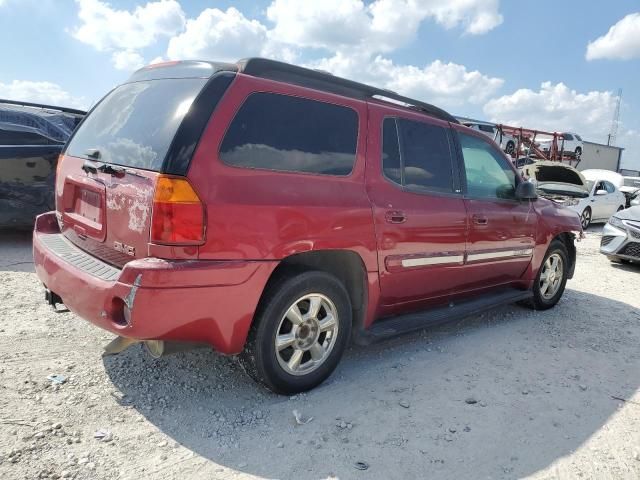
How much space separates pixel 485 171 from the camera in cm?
440

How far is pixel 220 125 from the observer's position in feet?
Answer: 8.54

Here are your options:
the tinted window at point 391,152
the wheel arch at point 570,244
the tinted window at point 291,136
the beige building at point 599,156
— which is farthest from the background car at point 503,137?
the tinted window at point 291,136

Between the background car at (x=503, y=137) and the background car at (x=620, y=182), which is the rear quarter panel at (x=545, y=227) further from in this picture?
the background car at (x=503, y=137)

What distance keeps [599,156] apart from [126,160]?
38.3 meters

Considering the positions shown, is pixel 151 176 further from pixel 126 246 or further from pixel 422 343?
pixel 422 343

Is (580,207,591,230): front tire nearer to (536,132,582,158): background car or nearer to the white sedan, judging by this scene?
the white sedan

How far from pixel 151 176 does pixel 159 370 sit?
1.45 metres

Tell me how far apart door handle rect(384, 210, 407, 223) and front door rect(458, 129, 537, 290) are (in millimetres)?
855

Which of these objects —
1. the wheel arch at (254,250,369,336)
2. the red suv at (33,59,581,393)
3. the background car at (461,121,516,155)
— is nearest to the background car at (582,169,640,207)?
the background car at (461,121,516,155)

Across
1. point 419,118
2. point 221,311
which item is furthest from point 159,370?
point 419,118

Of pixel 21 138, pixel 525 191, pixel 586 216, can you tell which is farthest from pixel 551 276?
pixel 586 216

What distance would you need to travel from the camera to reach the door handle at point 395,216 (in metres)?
3.33

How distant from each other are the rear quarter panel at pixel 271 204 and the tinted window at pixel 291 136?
44mm

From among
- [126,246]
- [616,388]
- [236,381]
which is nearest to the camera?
[126,246]
